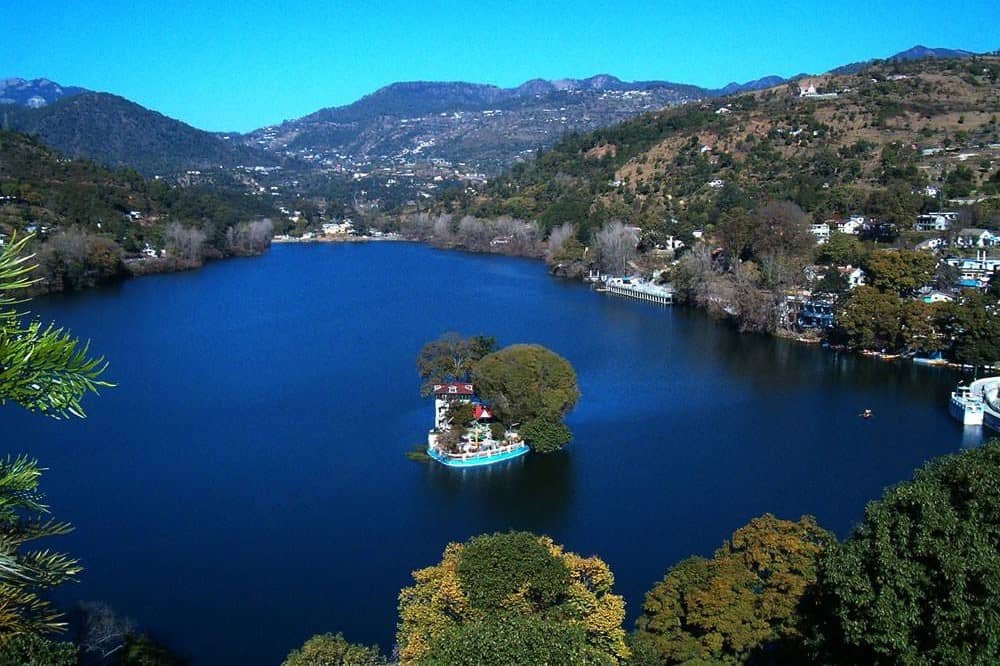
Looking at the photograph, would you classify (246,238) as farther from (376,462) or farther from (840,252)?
(376,462)

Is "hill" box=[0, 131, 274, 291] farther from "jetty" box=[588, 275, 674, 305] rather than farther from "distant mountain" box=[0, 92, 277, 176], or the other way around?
"distant mountain" box=[0, 92, 277, 176]

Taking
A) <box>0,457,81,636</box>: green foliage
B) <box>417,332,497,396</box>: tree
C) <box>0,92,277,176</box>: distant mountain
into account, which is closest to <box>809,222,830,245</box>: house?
<box>417,332,497,396</box>: tree

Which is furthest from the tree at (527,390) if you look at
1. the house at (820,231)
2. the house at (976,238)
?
the house at (976,238)

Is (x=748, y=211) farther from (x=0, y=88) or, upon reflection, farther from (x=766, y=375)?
(x=0, y=88)

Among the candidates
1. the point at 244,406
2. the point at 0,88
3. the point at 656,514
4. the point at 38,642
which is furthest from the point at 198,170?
the point at 0,88

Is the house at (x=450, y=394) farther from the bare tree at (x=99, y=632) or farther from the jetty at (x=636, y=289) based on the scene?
the jetty at (x=636, y=289)

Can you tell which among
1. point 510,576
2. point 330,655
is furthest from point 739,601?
point 330,655
